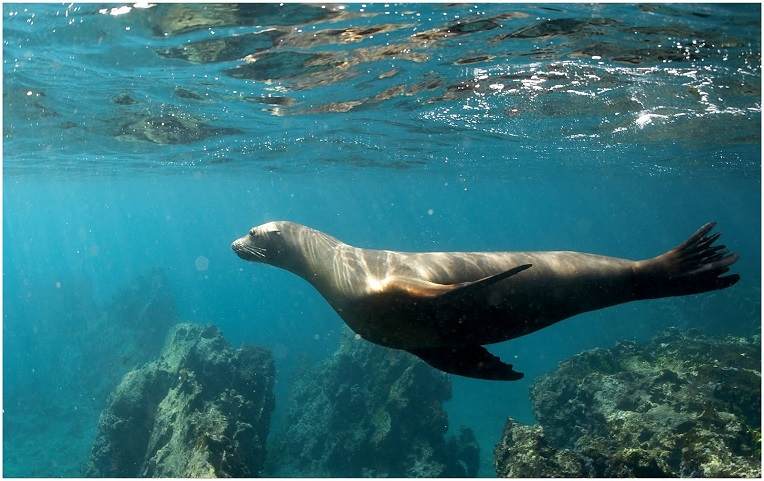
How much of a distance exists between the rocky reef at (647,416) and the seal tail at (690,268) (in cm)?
247

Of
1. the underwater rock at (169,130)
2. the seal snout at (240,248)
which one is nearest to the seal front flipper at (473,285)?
the seal snout at (240,248)

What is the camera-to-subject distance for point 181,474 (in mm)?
8094

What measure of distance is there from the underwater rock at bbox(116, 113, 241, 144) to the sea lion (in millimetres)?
12298

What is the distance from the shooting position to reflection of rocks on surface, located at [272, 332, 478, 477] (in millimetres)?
12312

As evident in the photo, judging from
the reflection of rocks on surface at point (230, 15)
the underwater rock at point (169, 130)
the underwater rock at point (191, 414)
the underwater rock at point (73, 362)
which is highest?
the reflection of rocks on surface at point (230, 15)

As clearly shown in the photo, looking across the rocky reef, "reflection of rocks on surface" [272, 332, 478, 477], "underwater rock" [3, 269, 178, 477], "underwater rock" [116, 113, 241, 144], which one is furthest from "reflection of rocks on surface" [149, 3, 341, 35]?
"underwater rock" [3, 269, 178, 477]

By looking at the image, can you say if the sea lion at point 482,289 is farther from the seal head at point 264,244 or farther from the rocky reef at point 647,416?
the rocky reef at point 647,416

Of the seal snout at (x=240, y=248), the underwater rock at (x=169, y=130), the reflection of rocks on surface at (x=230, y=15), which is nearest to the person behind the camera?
the seal snout at (x=240, y=248)

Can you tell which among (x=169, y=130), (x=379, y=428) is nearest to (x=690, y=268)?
(x=379, y=428)

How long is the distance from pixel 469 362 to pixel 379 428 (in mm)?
8900

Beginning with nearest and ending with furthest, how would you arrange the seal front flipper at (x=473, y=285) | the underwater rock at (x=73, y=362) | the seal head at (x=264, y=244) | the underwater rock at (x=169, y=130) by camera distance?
the seal front flipper at (x=473, y=285) < the seal head at (x=264, y=244) < the underwater rock at (x=169, y=130) < the underwater rock at (x=73, y=362)

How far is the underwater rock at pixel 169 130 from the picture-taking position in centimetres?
1516

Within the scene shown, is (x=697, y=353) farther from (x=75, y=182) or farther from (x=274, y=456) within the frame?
(x=75, y=182)

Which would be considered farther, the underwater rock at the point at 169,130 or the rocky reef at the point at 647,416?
the underwater rock at the point at 169,130
